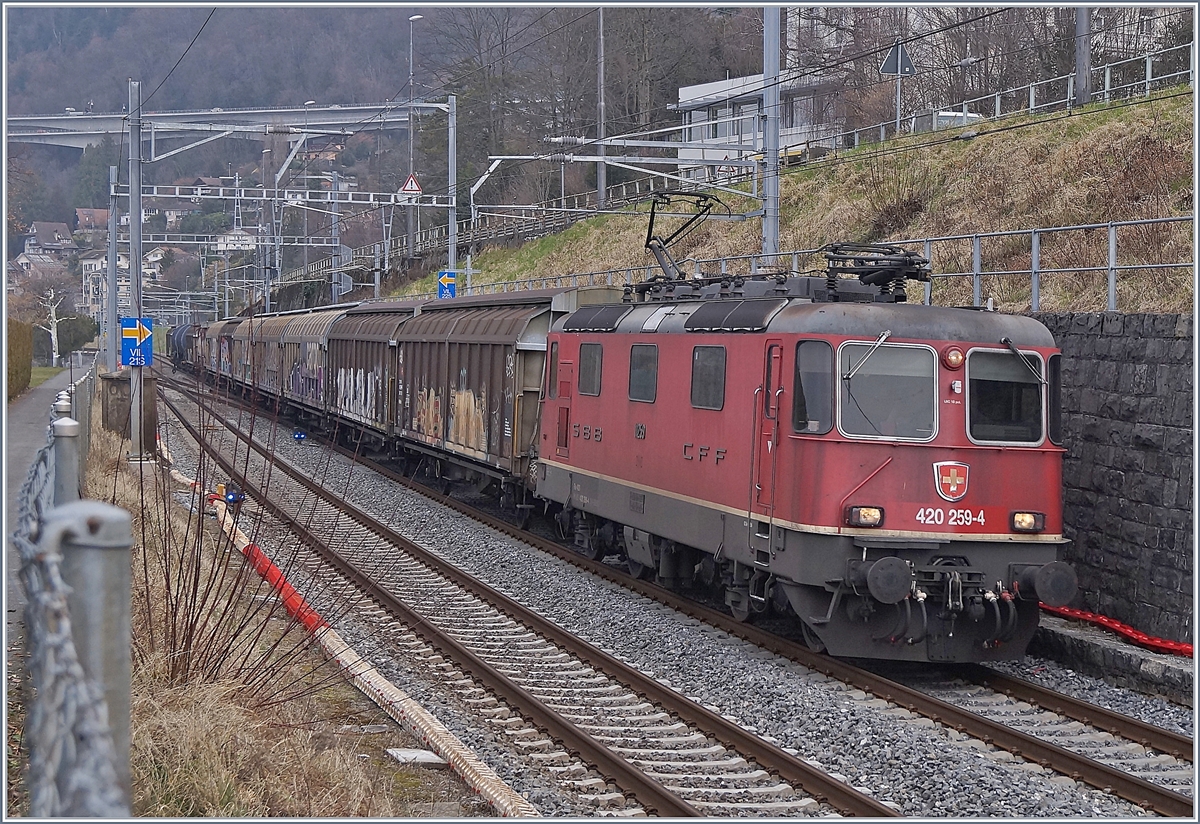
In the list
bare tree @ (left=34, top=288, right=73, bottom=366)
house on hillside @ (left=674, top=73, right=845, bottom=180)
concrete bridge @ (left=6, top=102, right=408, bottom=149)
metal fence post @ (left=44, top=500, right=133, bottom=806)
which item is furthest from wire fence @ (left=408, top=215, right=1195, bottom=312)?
bare tree @ (left=34, top=288, right=73, bottom=366)

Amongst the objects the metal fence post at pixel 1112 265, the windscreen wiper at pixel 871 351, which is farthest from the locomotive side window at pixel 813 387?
the metal fence post at pixel 1112 265

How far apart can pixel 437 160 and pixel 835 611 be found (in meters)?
63.3

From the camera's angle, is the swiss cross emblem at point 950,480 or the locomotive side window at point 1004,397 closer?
the swiss cross emblem at point 950,480

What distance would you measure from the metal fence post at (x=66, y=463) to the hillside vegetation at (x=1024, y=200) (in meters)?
9.79

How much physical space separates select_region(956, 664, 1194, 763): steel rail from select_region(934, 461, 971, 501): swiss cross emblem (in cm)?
155

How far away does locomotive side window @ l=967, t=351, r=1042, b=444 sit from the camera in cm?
1046

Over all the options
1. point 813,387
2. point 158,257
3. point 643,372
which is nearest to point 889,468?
point 813,387

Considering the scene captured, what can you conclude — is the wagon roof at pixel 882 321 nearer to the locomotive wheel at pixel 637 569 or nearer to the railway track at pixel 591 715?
the railway track at pixel 591 715

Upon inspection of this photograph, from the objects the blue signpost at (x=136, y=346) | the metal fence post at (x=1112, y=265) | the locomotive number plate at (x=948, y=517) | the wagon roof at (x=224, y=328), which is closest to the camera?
the locomotive number plate at (x=948, y=517)

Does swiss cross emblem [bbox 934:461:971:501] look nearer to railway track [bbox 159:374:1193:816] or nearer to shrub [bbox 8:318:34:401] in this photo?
railway track [bbox 159:374:1193:816]

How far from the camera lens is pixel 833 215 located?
30.1 m

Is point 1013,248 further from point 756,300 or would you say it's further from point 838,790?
point 838,790

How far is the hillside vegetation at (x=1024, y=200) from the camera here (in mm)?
16953

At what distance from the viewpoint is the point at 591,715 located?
30.5 feet
